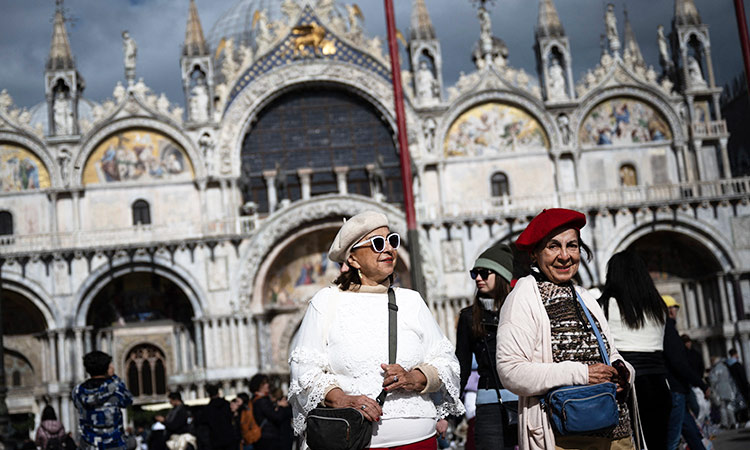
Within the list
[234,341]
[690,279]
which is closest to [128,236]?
[234,341]

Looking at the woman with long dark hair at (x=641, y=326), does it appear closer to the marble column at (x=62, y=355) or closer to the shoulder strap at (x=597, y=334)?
the shoulder strap at (x=597, y=334)

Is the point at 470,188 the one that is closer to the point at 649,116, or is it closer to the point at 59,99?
the point at 649,116

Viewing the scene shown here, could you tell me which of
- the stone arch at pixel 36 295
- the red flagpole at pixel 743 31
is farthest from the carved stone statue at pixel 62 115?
the red flagpole at pixel 743 31

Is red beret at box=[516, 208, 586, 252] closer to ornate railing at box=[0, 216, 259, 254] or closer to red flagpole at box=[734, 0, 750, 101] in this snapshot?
red flagpole at box=[734, 0, 750, 101]

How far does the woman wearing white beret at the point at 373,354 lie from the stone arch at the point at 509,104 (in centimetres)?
2410

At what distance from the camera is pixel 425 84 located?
1146 inches

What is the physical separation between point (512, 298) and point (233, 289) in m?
22.6

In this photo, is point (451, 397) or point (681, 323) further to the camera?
point (681, 323)

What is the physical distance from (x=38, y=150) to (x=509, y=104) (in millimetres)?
15129

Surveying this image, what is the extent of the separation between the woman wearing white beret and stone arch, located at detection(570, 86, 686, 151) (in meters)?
25.2

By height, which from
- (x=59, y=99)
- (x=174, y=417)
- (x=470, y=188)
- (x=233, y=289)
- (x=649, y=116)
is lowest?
(x=174, y=417)

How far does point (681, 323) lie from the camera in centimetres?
2877

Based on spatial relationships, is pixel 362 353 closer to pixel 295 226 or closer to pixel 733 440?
pixel 733 440

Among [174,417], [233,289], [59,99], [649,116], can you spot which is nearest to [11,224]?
[59,99]
